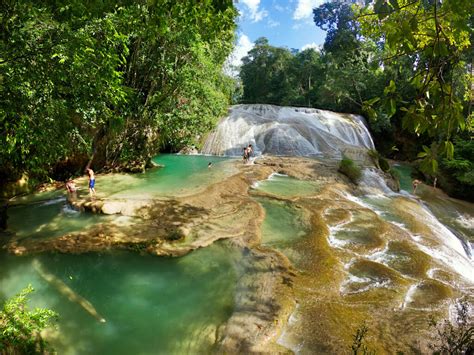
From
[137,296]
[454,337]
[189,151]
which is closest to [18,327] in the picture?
[137,296]

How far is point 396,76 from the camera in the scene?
29.5 metres

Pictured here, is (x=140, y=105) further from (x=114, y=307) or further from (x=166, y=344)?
(x=166, y=344)

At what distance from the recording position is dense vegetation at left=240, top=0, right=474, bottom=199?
1.85 meters

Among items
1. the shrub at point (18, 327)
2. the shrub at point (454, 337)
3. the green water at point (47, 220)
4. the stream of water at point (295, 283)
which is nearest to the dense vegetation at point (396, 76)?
the shrub at point (454, 337)

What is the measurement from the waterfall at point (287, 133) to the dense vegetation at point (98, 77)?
5881 millimetres

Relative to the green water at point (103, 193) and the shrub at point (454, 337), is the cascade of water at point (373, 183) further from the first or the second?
the shrub at point (454, 337)

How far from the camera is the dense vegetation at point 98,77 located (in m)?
4.17

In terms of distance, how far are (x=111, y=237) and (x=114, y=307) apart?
240cm

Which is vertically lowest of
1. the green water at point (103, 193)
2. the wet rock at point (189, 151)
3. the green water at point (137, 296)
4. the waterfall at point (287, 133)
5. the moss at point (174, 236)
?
the green water at point (137, 296)

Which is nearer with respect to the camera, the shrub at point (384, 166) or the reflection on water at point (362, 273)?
the reflection on water at point (362, 273)

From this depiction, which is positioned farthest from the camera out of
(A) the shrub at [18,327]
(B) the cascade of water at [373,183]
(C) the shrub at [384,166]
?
(C) the shrub at [384,166]

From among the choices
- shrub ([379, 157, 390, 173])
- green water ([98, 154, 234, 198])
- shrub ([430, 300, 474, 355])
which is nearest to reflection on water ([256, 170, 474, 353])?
shrub ([430, 300, 474, 355])

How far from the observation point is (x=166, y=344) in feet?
14.5

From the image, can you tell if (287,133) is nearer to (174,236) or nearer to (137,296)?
(174,236)
